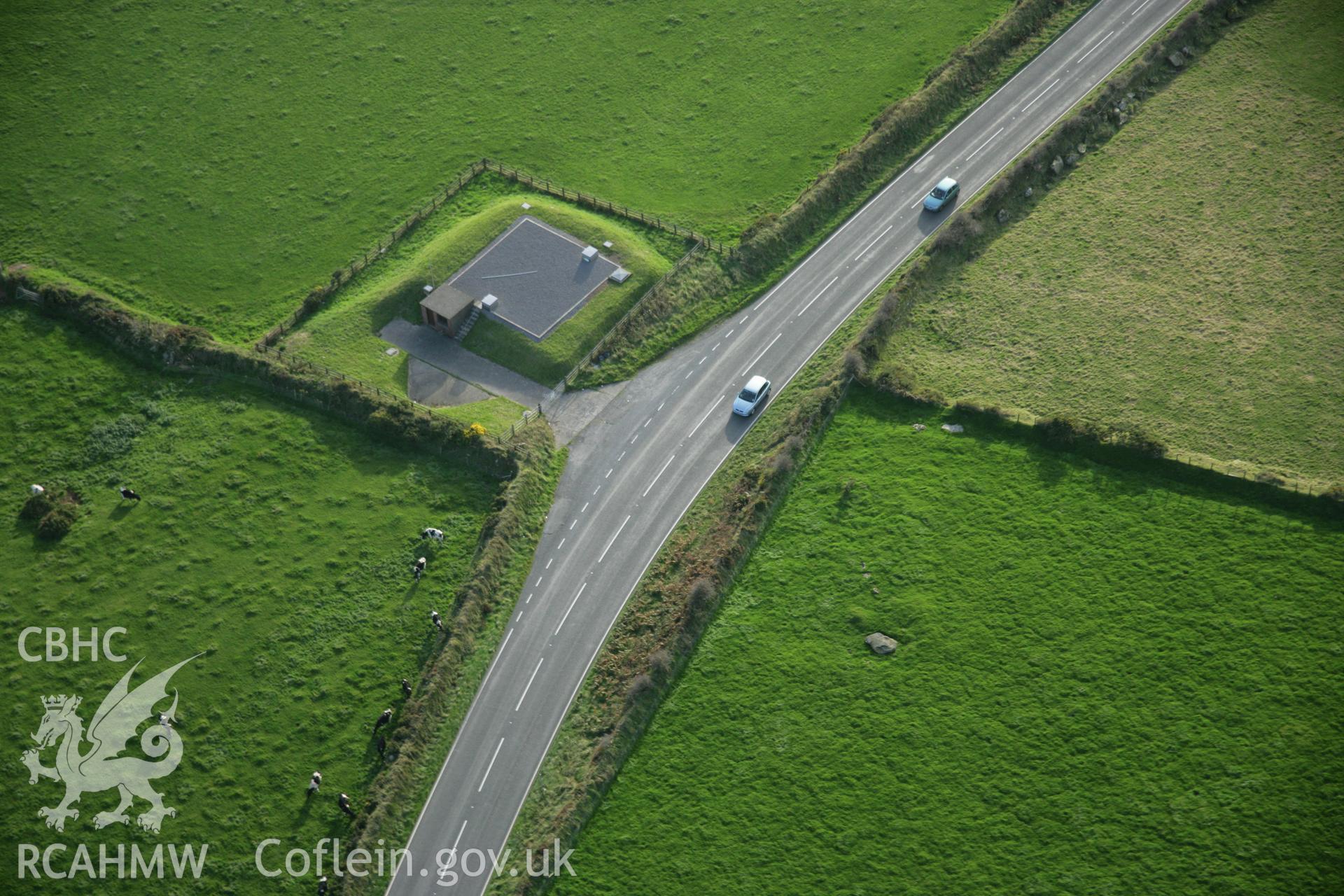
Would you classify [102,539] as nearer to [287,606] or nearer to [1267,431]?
[287,606]

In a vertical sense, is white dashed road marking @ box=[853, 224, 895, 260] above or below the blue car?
below

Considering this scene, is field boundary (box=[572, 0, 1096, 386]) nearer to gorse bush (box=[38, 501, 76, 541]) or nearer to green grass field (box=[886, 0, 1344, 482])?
green grass field (box=[886, 0, 1344, 482])

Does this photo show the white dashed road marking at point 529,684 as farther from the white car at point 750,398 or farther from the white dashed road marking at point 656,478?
the white car at point 750,398

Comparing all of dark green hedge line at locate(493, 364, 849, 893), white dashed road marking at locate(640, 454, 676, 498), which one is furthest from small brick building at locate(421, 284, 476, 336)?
dark green hedge line at locate(493, 364, 849, 893)

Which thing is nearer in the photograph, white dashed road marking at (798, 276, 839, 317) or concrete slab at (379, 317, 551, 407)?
concrete slab at (379, 317, 551, 407)

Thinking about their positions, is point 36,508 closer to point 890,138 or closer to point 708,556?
point 708,556

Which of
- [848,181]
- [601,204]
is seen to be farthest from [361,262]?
[848,181]
